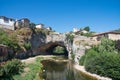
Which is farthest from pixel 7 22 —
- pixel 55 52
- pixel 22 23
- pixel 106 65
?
pixel 106 65

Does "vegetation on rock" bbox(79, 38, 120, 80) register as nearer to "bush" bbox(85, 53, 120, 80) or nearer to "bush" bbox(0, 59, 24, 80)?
"bush" bbox(85, 53, 120, 80)

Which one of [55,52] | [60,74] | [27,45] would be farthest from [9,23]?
[60,74]

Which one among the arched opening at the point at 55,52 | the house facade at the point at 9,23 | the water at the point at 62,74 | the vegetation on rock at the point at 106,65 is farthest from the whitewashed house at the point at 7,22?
the vegetation on rock at the point at 106,65

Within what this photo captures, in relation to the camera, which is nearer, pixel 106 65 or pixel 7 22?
pixel 106 65

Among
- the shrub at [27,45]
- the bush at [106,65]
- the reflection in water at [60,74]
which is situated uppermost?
the shrub at [27,45]

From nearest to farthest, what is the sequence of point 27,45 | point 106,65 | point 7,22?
point 106,65
point 27,45
point 7,22

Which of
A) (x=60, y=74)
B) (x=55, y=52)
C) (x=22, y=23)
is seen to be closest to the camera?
(x=60, y=74)

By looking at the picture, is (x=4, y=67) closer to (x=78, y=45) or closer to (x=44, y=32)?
(x=78, y=45)

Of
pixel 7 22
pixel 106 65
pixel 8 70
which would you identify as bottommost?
pixel 106 65

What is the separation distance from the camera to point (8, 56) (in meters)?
41.8

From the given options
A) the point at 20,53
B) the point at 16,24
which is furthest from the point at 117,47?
the point at 16,24

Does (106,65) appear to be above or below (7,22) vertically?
below

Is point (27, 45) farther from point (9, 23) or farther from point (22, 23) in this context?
point (22, 23)

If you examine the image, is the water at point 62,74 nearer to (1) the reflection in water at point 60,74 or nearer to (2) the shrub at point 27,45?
(1) the reflection in water at point 60,74
